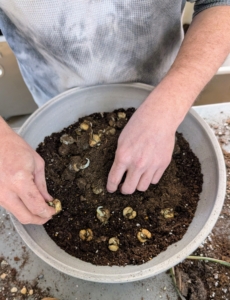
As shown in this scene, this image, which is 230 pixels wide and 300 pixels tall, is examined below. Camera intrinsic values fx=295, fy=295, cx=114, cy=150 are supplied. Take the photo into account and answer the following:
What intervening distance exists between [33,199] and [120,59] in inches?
12.9

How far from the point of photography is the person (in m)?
0.43

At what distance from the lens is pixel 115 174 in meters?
0.48

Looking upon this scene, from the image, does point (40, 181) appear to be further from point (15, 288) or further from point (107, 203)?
point (15, 288)

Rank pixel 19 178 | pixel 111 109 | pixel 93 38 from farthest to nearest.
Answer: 1. pixel 111 109
2. pixel 93 38
3. pixel 19 178

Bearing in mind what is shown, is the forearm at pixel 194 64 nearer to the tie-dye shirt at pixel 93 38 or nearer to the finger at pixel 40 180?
the tie-dye shirt at pixel 93 38

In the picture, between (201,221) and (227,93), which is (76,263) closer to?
(201,221)

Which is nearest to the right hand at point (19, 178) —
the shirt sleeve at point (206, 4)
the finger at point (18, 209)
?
the finger at point (18, 209)

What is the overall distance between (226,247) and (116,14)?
0.50 metres

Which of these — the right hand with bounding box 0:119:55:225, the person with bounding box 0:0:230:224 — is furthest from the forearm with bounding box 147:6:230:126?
the right hand with bounding box 0:119:55:225

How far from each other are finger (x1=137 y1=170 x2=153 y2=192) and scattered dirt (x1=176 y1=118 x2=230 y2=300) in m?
0.20

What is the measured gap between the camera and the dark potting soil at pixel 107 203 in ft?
1.63

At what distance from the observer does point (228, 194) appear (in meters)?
0.67

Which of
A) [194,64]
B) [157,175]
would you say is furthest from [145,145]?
[194,64]

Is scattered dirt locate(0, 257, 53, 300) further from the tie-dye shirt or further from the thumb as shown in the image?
the tie-dye shirt
